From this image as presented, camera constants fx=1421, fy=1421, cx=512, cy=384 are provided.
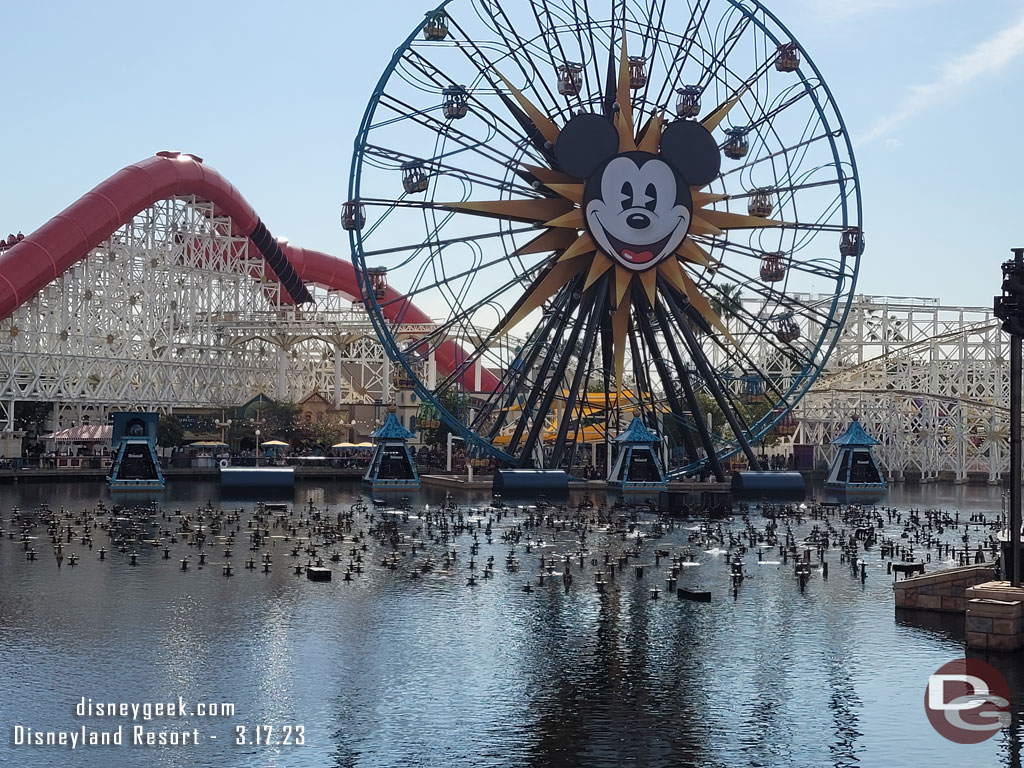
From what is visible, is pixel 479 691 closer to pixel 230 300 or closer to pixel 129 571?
pixel 129 571

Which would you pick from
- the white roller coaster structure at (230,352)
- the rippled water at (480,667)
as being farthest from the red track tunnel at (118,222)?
the rippled water at (480,667)

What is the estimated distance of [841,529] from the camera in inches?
2527

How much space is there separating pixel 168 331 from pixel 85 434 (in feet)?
49.4

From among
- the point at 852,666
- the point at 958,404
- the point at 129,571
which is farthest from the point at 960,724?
the point at 958,404

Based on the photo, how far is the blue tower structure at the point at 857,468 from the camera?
3574 inches

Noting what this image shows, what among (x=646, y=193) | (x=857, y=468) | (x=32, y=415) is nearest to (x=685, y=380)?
(x=646, y=193)

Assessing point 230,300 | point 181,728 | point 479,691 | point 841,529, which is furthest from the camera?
point 230,300

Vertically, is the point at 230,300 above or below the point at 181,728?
above

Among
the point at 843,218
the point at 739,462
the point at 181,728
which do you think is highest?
the point at 843,218

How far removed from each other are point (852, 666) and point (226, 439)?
272ft

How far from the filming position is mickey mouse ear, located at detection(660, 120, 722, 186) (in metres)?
73.3

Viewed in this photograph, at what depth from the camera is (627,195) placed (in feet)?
239

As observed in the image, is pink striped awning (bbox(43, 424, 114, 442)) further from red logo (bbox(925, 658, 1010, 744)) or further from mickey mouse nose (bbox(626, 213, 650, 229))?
red logo (bbox(925, 658, 1010, 744))

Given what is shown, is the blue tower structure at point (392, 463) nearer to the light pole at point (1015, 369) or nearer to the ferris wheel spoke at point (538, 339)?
the ferris wheel spoke at point (538, 339)
